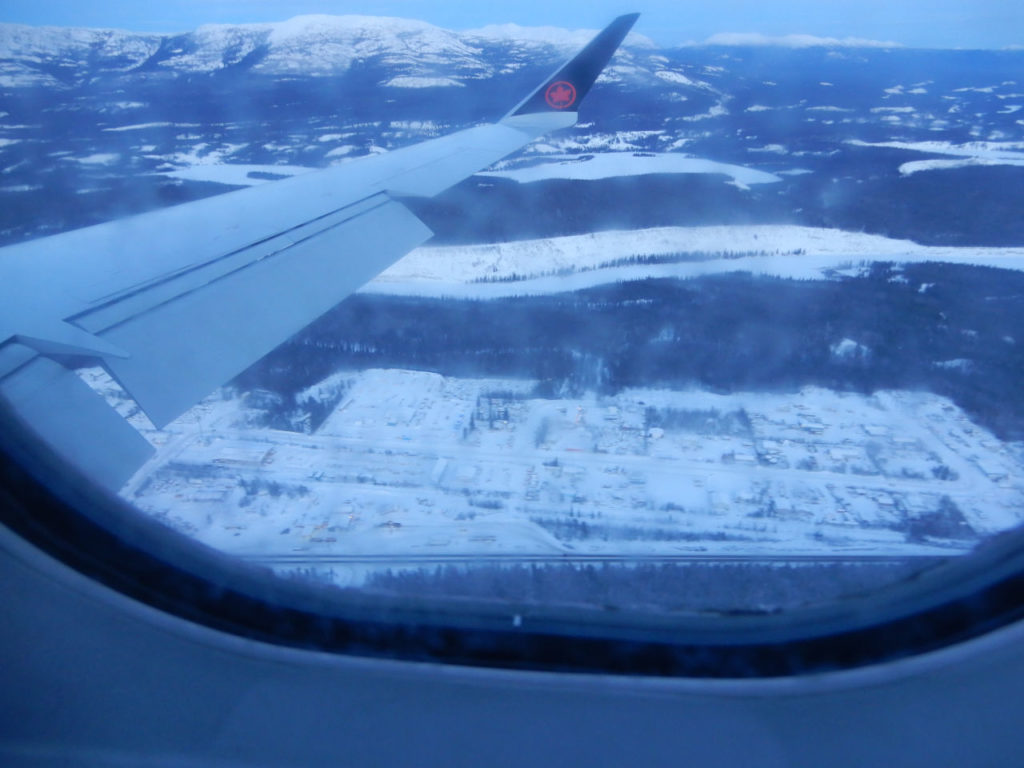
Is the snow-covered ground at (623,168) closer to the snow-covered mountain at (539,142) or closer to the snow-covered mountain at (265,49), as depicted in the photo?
the snow-covered mountain at (539,142)

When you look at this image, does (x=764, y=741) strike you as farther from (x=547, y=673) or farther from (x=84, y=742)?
(x=84, y=742)

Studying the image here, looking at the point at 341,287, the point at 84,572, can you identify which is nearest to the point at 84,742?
the point at 84,572

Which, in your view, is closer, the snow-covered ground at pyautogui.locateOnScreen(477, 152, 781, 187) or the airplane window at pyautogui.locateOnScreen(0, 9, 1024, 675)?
the airplane window at pyautogui.locateOnScreen(0, 9, 1024, 675)

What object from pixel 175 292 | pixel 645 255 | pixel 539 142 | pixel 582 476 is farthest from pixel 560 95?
pixel 175 292

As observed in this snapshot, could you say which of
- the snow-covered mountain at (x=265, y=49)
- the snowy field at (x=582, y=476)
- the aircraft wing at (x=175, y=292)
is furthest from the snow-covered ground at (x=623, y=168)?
the snowy field at (x=582, y=476)

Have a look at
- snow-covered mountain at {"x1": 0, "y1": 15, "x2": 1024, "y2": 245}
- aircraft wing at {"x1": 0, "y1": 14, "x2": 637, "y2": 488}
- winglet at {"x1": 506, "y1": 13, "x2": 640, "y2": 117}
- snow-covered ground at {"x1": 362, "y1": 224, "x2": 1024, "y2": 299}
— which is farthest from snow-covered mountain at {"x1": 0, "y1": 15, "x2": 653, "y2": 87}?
aircraft wing at {"x1": 0, "y1": 14, "x2": 637, "y2": 488}

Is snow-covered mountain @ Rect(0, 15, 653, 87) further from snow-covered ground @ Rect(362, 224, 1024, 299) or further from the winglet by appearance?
snow-covered ground @ Rect(362, 224, 1024, 299)
